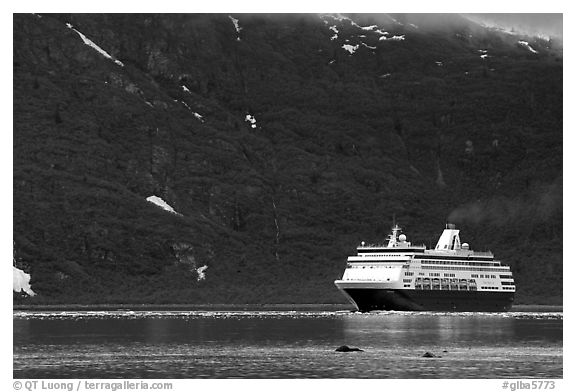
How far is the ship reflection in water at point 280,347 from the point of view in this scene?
102375 mm

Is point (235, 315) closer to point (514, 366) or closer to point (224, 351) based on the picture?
point (224, 351)

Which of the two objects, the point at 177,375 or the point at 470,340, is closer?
the point at 177,375

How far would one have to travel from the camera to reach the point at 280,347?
12488cm

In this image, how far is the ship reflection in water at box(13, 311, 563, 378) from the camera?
102 m

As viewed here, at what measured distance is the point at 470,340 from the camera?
448ft
